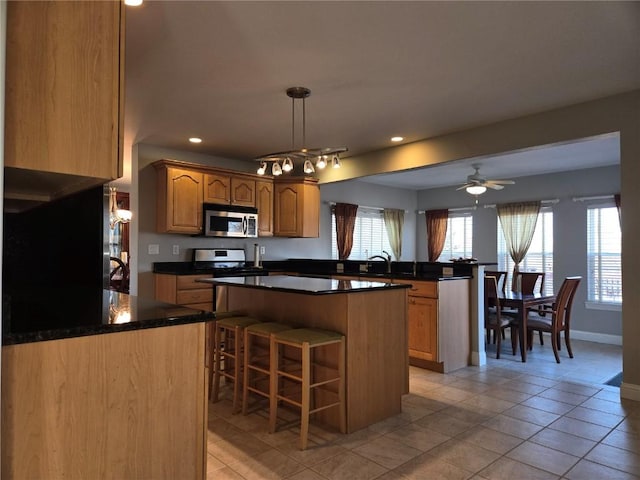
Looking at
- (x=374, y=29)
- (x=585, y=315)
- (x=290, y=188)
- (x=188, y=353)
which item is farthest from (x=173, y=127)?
(x=585, y=315)

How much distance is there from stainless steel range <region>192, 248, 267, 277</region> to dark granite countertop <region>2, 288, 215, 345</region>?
11.0 ft

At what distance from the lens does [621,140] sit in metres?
3.37

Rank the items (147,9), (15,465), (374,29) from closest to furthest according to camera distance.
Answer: (15,465) < (147,9) < (374,29)

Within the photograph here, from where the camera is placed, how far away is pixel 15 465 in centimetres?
116

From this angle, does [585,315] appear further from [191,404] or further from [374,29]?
[191,404]

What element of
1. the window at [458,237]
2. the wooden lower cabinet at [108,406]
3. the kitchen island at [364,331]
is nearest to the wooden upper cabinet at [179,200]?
the kitchen island at [364,331]

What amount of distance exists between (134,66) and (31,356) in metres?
2.32

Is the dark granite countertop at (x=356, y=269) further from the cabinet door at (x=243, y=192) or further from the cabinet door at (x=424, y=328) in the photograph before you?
the cabinet door at (x=243, y=192)

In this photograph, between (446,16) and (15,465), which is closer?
(15,465)

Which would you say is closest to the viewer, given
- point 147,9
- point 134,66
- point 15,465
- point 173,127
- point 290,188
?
point 15,465

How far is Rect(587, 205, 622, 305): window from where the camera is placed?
580 cm

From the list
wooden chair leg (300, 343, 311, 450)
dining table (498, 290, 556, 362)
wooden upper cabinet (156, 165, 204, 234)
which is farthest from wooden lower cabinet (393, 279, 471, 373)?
wooden upper cabinet (156, 165, 204, 234)

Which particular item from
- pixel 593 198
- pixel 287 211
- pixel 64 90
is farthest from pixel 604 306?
pixel 64 90

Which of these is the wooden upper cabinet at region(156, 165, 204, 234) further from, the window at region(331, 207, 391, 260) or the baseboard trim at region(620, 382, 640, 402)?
the baseboard trim at region(620, 382, 640, 402)
